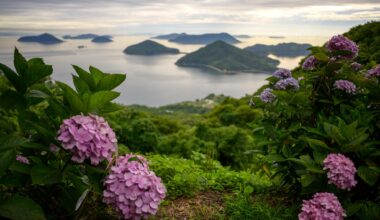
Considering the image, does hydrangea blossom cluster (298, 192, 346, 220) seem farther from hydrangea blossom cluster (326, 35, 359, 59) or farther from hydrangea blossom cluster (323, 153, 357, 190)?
hydrangea blossom cluster (326, 35, 359, 59)

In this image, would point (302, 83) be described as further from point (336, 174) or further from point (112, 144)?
point (112, 144)

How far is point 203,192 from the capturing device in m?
4.12

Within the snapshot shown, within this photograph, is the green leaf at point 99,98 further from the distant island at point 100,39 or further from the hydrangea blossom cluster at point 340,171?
the distant island at point 100,39

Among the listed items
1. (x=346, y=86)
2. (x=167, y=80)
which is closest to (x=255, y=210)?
(x=346, y=86)

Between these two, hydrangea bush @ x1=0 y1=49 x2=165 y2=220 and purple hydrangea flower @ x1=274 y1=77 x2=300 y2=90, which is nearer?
hydrangea bush @ x1=0 y1=49 x2=165 y2=220

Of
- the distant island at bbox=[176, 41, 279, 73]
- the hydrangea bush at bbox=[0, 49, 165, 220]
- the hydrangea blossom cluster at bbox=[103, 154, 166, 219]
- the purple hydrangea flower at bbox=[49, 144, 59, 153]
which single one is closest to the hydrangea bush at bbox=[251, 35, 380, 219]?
the hydrangea blossom cluster at bbox=[103, 154, 166, 219]

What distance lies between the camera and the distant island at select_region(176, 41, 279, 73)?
175 meters

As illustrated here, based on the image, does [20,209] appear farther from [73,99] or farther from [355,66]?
[355,66]

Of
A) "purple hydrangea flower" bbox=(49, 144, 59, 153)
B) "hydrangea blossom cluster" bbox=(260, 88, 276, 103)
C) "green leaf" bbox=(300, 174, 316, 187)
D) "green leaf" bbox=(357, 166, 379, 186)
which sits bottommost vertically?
"green leaf" bbox=(300, 174, 316, 187)

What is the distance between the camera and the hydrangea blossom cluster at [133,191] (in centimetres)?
223

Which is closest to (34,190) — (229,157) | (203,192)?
(203,192)

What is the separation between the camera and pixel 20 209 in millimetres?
2207

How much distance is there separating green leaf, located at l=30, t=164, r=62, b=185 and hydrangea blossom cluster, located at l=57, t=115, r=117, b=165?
0.23m

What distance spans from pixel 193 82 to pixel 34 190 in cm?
16325
